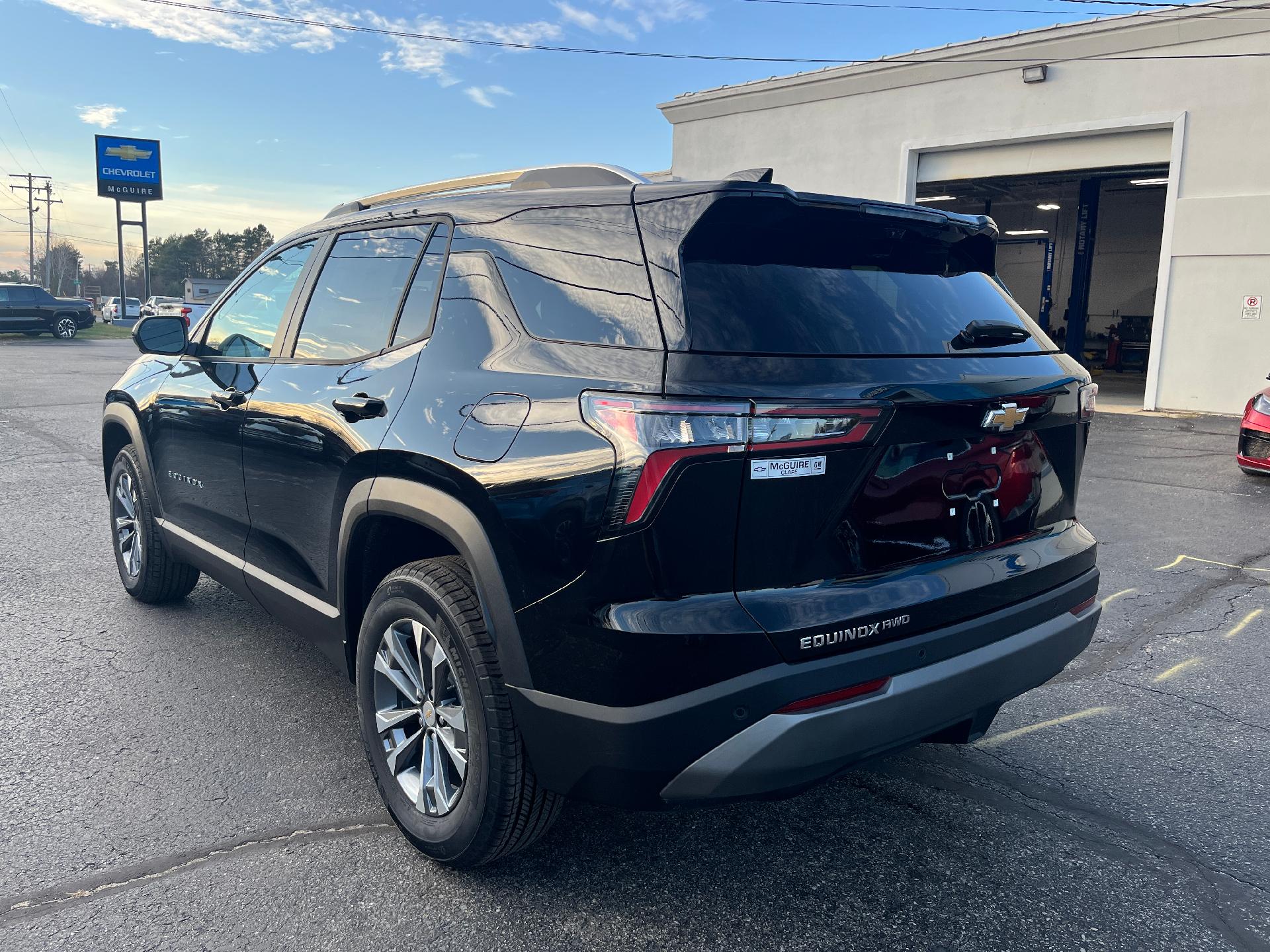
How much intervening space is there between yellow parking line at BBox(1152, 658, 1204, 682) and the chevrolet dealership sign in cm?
5443

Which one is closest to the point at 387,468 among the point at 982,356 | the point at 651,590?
the point at 651,590

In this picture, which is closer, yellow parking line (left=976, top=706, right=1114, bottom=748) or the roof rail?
the roof rail

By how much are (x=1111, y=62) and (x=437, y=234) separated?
1767 centimetres

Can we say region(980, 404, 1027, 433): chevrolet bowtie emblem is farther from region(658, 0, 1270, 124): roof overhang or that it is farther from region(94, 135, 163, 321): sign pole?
region(94, 135, 163, 321): sign pole

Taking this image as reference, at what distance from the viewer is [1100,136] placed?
17297 millimetres

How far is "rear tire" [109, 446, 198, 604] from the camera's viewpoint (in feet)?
15.0

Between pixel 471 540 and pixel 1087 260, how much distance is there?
26024 millimetres

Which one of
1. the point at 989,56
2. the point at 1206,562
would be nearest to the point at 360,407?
the point at 1206,562

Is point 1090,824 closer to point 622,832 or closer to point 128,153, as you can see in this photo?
point 622,832

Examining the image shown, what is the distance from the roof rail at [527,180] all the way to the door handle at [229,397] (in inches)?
30.2


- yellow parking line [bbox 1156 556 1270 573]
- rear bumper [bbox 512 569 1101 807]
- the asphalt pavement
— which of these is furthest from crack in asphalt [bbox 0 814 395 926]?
yellow parking line [bbox 1156 556 1270 573]

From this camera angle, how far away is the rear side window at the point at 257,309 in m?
3.65

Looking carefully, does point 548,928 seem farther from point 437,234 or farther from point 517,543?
point 437,234

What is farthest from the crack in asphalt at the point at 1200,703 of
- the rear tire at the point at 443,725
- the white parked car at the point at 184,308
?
the white parked car at the point at 184,308
